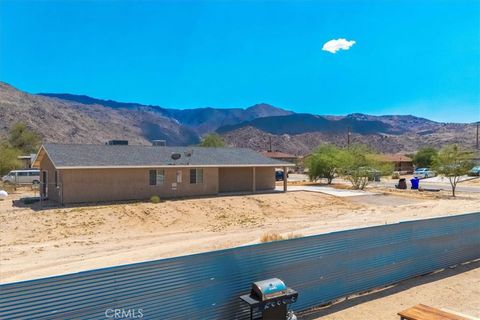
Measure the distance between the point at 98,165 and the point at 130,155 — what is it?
3.56m

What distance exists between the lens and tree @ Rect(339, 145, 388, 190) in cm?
3666

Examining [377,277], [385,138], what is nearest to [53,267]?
[377,277]

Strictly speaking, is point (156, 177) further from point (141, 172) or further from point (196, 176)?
point (196, 176)

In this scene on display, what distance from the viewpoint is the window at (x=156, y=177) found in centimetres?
2514

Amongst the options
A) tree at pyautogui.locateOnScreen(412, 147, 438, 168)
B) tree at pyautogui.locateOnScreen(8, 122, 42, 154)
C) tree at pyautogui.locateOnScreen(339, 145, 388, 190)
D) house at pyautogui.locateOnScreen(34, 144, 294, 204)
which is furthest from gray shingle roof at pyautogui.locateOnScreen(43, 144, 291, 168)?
tree at pyautogui.locateOnScreen(412, 147, 438, 168)

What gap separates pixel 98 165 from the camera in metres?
22.5

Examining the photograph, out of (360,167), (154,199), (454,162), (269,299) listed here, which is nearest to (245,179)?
(154,199)

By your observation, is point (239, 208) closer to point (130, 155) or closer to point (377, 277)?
point (130, 155)

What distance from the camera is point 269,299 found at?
19.6 feet

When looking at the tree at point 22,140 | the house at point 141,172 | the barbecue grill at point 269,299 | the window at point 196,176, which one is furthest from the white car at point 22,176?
the barbecue grill at point 269,299

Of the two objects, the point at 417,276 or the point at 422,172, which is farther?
the point at 422,172

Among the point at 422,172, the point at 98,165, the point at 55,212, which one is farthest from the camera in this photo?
the point at 422,172

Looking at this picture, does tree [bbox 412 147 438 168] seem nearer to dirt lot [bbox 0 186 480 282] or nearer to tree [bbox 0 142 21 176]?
dirt lot [bbox 0 186 480 282]

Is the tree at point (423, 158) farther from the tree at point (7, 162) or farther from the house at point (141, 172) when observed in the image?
the tree at point (7, 162)
